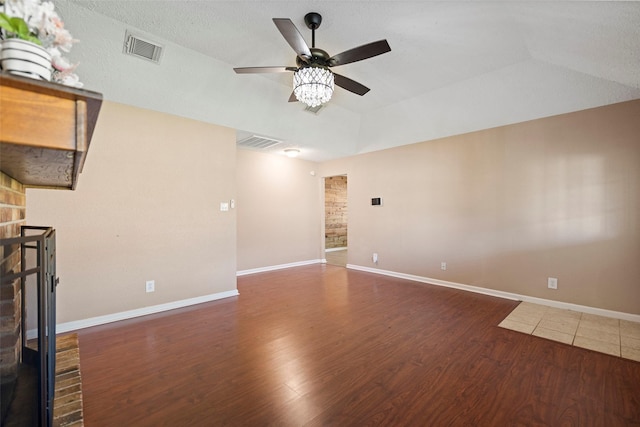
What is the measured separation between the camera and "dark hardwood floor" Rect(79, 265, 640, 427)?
161 centimetres

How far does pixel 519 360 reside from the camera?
218 cm

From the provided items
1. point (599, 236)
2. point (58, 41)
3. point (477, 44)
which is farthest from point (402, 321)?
point (58, 41)

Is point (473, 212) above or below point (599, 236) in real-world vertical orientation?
above

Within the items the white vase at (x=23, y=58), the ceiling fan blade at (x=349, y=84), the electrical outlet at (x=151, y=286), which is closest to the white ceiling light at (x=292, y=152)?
the ceiling fan blade at (x=349, y=84)

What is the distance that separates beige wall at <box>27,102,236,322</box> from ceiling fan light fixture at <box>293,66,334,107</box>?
197 centimetres

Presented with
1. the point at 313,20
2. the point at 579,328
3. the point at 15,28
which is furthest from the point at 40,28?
the point at 579,328

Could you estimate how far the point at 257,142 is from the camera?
4641 millimetres

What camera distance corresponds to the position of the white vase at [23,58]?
0.66m

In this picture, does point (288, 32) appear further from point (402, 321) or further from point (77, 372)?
point (402, 321)

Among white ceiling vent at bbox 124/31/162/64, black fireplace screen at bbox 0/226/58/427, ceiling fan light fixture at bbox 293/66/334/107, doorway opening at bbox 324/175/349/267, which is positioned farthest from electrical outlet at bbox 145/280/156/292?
doorway opening at bbox 324/175/349/267

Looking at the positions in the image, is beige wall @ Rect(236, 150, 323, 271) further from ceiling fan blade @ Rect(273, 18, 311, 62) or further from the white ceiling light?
ceiling fan blade @ Rect(273, 18, 311, 62)

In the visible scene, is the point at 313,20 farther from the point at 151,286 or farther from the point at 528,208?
the point at 528,208

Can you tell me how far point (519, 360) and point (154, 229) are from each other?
4.00 m

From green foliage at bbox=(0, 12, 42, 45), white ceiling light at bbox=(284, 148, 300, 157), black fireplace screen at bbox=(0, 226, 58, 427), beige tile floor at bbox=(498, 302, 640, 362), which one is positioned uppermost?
white ceiling light at bbox=(284, 148, 300, 157)
